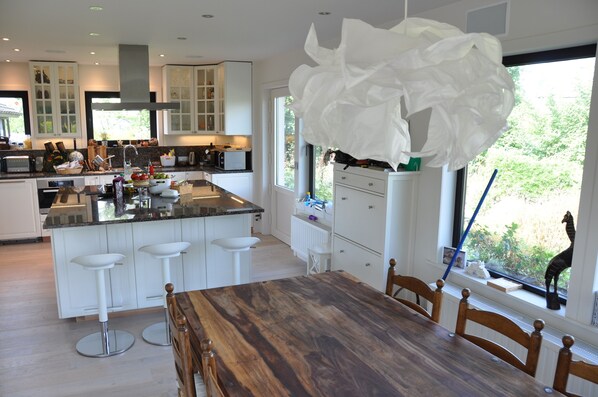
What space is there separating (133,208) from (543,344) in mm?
3268

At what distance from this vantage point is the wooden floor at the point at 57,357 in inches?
121

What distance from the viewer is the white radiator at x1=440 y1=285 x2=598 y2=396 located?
8.02 ft

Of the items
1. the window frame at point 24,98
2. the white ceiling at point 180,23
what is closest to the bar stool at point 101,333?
the white ceiling at point 180,23

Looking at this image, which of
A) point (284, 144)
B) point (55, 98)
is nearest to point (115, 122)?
point (55, 98)

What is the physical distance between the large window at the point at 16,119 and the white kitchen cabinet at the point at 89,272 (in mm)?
3990

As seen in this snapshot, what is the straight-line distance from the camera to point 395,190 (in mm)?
3762

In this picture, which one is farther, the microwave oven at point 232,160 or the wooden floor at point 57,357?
the microwave oven at point 232,160

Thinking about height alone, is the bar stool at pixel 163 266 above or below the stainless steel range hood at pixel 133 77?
below

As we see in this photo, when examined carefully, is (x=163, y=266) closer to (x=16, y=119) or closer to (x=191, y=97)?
(x=191, y=97)

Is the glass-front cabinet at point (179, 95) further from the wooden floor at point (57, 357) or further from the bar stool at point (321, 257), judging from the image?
the bar stool at point (321, 257)

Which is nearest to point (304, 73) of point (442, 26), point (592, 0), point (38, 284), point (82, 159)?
point (442, 26)

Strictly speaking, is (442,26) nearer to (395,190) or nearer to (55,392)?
(395,190)

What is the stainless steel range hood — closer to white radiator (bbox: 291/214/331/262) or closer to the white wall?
white radiator (bbox: 291/214/331/262)

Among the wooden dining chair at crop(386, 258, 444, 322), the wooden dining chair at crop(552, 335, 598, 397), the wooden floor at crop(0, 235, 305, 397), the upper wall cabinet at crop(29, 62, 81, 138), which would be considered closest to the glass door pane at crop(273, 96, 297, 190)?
the wooden floor at crop(0, 235, 305, 397)
